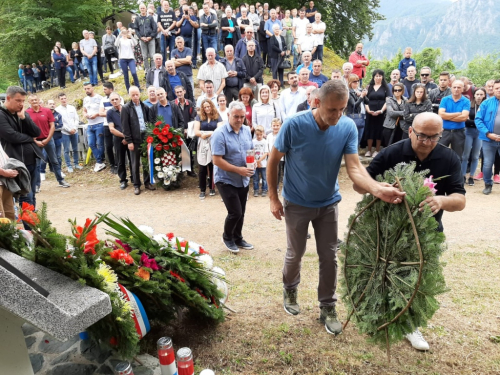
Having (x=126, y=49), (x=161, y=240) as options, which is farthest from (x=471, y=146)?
(x=126, y=49)

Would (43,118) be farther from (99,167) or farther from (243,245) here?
(243,245)

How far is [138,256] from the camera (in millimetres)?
3178

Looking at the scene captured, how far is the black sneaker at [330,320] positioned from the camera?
3.54 meters

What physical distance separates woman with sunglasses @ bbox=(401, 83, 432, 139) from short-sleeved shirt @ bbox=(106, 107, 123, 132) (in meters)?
6.54

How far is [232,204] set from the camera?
5.51 m

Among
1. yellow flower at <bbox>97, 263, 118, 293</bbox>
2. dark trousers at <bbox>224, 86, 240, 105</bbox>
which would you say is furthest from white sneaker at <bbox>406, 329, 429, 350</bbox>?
dark trousers at <bbox>224, 86, 240, 105</bbox>

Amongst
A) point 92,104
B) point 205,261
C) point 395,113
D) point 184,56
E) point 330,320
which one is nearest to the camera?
point 205,261

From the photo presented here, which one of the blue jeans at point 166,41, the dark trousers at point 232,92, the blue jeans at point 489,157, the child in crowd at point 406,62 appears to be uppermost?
the blue jeans at point 166,41

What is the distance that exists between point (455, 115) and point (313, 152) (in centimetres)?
673

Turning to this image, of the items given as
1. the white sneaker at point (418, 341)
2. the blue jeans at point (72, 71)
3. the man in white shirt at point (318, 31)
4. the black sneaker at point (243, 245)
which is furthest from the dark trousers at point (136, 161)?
the blue jeans at point (72, 71)

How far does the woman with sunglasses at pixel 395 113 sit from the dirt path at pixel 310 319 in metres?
2.91

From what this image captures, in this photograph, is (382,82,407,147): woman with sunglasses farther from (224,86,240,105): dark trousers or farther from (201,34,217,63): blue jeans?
(201,34,217,63): blue jeans

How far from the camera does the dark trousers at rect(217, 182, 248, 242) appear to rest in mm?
5465

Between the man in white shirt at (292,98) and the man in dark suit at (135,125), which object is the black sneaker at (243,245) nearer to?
the man in white shirt at (292,98)
